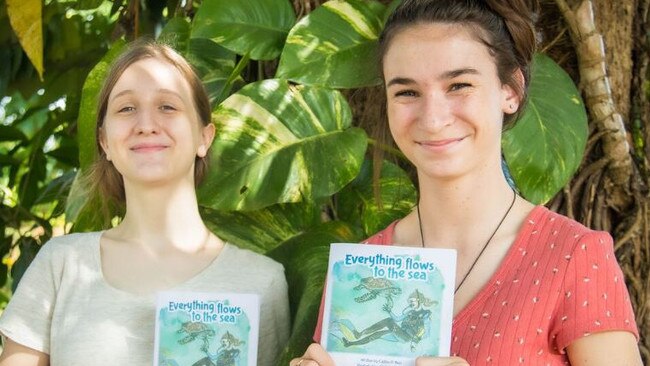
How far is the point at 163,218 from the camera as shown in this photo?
1.55 metres

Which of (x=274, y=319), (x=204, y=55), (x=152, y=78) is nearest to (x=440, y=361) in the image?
(x=274, y=319)

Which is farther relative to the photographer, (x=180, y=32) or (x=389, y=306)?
(x=180, y=32)

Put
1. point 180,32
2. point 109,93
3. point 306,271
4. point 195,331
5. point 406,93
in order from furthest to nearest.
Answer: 1. point 180,32
2. point 306,271
3. point 109,93
4. point 195,331
5. point 406,93

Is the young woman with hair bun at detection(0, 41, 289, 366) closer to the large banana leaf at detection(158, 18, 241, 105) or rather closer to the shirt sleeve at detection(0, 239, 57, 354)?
the shirt sleeve at detection(0, 239, 57, 354)

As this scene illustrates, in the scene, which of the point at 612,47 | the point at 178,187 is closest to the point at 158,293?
the point at 178,187

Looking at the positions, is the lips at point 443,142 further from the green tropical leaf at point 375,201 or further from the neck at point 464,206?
the green tropical leaf at point 375,201

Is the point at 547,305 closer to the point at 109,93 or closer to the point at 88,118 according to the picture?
the point at 109,93

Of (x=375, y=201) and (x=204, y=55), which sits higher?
(x=204, y=55)

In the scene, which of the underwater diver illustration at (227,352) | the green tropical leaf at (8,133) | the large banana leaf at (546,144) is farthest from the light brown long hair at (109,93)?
the green tropical leaf at (8,133)

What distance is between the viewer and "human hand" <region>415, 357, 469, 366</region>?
1202 millimetres

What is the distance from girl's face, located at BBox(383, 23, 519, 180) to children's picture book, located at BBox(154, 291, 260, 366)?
36cm

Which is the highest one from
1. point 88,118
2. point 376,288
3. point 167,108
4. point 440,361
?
point 88,118

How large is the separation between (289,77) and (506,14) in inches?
21.9

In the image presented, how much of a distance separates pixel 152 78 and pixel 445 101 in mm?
501
